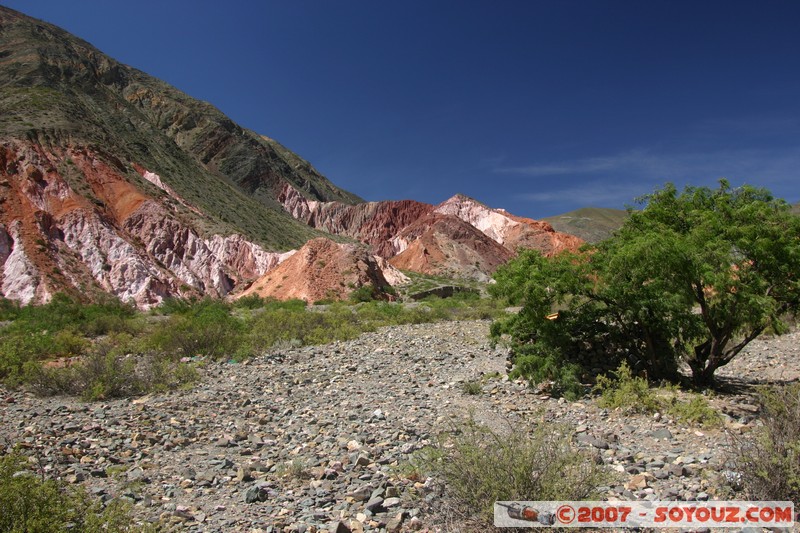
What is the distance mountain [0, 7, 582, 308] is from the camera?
35.6 metres

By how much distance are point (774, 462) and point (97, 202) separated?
46672 mm

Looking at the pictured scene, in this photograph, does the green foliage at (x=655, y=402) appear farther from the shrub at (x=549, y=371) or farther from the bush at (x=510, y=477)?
the bush at (x=510, y=477)

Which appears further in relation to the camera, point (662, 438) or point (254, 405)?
point (254, 405)

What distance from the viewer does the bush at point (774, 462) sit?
467cm

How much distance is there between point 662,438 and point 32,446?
8.37 m

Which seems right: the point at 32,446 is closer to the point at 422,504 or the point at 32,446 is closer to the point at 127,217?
the point at 422,504

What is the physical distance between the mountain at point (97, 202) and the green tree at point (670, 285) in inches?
1277

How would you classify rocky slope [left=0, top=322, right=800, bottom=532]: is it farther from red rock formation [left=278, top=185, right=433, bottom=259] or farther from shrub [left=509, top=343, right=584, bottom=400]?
red rock formation [left=278, top=185, right=433, bottom=259]

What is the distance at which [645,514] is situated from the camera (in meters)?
4.68

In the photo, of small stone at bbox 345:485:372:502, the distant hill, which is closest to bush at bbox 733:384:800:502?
small stone at bbox 345:485:372:502

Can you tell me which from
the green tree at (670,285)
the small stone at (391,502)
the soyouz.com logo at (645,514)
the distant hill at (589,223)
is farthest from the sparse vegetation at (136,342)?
the distant hill at (589,223)

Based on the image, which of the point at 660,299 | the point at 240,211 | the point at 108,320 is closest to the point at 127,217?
the point at 240,211

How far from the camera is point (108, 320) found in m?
20.4

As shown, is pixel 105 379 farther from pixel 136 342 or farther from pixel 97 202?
pixel 97 202
